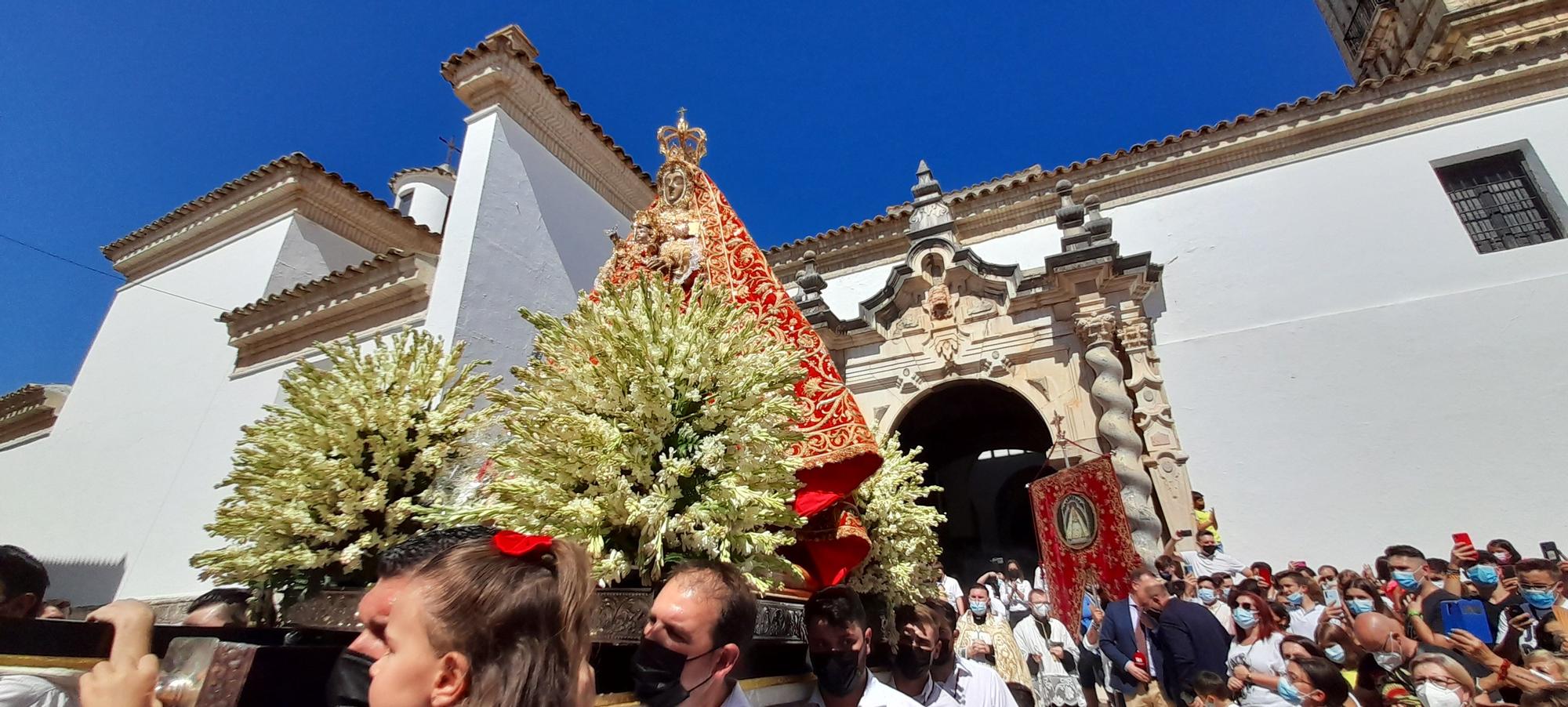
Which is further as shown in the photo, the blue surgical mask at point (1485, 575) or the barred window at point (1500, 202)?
the barred window at point (1500, 202)

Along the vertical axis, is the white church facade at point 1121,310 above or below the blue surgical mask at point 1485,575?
above

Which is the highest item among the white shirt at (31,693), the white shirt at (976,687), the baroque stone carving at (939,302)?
the baroque stone carving at (939,302)

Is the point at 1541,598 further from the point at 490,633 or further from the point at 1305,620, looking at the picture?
the point at 490,633

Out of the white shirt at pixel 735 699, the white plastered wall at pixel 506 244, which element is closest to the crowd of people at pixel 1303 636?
the white shirt at pixel 735 699

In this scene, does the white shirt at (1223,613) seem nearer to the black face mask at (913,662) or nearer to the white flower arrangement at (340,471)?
the black face mask at (913,662)

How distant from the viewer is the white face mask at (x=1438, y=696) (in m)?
2.79

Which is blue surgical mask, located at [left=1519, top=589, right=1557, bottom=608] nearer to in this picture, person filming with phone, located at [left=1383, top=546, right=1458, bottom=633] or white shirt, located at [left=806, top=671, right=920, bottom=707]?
person filming with phone, located at [left=1383, top=546, right=1458, bottom=633]

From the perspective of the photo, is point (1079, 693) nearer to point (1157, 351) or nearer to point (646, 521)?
point (1157, 351)

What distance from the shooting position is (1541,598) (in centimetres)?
382

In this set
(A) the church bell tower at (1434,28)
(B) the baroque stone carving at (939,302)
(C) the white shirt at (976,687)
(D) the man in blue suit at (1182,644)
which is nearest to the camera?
(C) the white shirt at (976,687)

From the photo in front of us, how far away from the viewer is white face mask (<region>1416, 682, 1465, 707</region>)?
9.17 ft

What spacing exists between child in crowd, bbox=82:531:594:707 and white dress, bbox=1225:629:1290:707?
4.10 metres

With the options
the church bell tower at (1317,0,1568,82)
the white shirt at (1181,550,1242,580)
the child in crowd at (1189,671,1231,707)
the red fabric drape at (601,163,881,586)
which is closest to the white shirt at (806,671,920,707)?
the red fabric drape at (601,163,881,586)

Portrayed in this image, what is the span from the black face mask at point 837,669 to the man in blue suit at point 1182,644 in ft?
10.2
